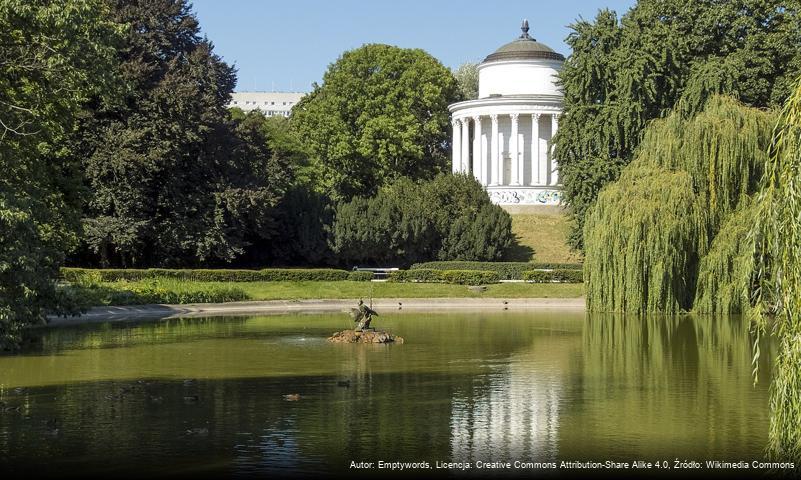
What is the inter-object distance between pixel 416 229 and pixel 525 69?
88.8ft

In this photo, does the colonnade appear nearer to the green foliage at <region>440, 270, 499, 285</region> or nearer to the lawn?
the lawn

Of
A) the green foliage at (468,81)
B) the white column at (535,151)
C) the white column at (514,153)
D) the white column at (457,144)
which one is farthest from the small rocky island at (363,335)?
the green foliage at (468,81)

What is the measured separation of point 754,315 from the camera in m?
15.7

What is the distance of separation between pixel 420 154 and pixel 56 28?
5058cm

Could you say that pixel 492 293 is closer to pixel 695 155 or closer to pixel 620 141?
pixel 620 141

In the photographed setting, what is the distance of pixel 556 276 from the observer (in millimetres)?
57156

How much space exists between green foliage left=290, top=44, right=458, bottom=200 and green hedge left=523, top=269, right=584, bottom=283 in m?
19.6

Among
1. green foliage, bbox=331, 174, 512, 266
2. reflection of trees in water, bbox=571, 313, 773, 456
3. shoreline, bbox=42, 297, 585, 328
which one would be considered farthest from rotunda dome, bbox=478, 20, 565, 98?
reflection of trees in water, bbox=571, 313, 773, 456

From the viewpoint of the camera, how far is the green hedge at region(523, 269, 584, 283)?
56938 millimetres

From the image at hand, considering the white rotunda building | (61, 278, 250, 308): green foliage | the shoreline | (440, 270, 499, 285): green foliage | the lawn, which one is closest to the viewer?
the shoreline

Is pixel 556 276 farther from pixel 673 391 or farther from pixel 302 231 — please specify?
pixel 673 391

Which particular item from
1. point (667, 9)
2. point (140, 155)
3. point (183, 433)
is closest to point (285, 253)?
point (140, 155)

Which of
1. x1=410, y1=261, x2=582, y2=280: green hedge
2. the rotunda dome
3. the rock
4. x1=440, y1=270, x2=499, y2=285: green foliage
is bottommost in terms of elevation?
the rock

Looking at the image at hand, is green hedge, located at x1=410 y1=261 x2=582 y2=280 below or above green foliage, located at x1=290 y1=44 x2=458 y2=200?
below
